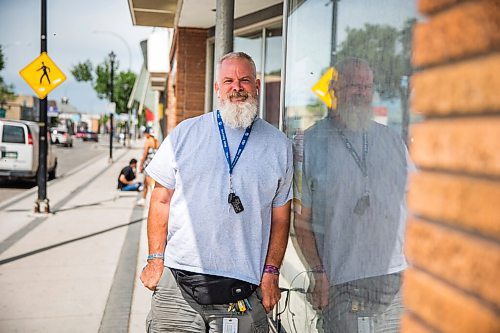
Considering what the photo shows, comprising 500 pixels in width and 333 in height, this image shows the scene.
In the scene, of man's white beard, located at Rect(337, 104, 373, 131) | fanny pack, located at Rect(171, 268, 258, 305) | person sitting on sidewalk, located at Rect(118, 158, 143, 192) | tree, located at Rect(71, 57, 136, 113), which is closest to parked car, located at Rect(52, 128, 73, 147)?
tree, located at Rect(71, 57, 136, 113)

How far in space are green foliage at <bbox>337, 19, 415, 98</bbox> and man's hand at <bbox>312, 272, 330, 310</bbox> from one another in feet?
3.67

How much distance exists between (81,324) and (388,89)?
361 centimetres

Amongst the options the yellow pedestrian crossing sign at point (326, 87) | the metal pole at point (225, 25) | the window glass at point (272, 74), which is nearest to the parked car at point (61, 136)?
the window glass at point (272, 74)

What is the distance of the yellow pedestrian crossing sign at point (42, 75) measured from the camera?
10836 millimetres

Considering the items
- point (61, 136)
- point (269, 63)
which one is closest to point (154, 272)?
point (269, 63)

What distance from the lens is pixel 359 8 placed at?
109 inches

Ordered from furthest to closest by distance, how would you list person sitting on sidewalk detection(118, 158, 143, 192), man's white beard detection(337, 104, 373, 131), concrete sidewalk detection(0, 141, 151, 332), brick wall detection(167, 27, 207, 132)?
person sitting on sidewalk detection(118, 158, 143, 192), brick wall detection(167, 27, 207, 132), concrete sidewalk detection(0, 141, 151, 332), man's white beard detection(337, 104, 373, 131)

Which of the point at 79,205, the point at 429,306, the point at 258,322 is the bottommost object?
the point at 79,205

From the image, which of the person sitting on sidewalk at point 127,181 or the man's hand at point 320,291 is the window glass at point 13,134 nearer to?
the person sitting on sidewalk at point 127,181

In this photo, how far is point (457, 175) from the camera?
1030 mm

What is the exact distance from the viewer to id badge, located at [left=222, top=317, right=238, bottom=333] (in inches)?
113

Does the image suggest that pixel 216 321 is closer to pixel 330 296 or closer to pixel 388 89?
pixel 330 296

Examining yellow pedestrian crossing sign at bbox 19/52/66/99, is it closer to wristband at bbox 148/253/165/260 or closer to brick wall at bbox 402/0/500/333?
wristband at bbox 148/253/165/260

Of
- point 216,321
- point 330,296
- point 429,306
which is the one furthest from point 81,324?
point 429,306
